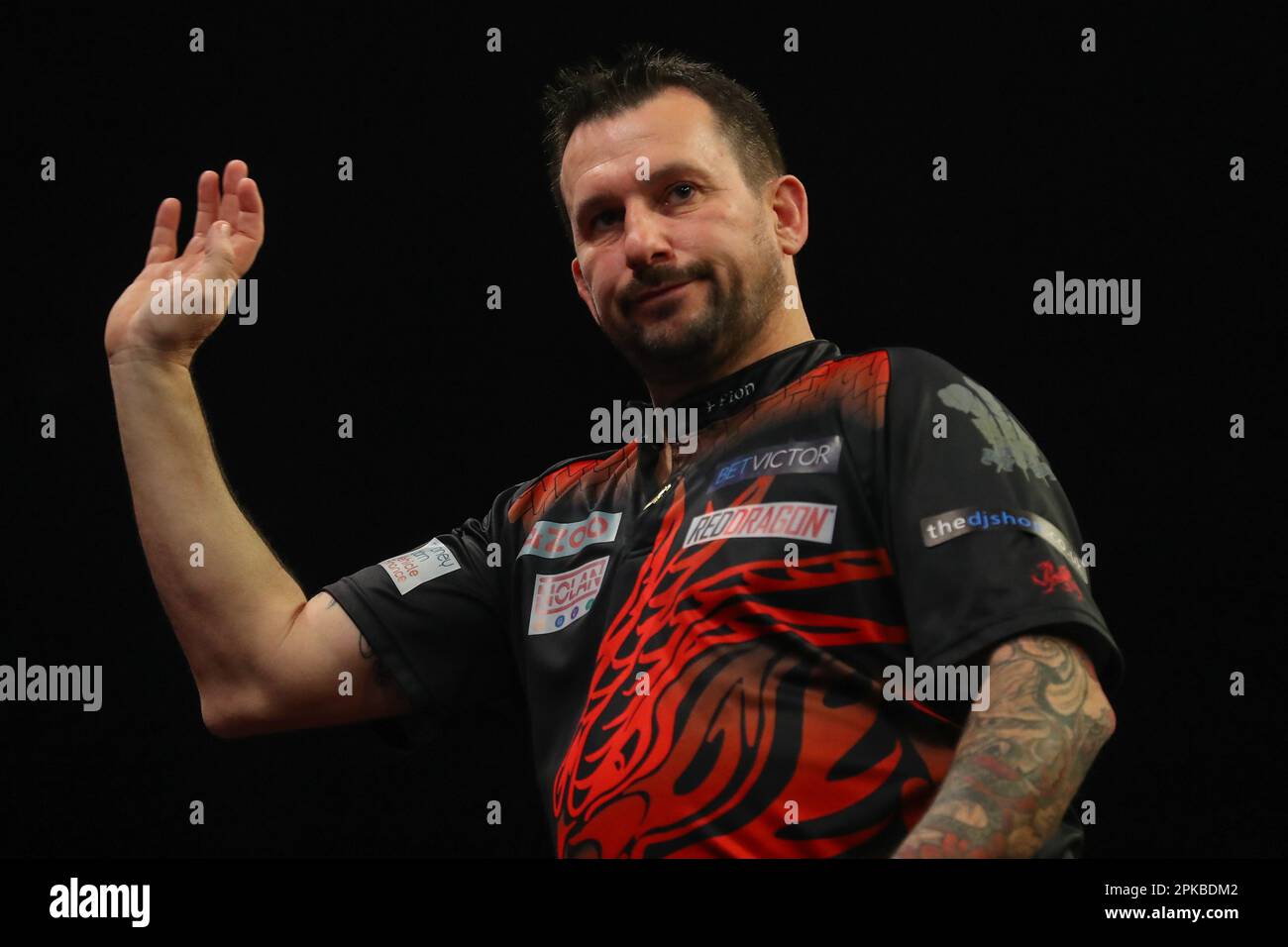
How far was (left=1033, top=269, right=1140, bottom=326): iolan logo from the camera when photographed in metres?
2.33

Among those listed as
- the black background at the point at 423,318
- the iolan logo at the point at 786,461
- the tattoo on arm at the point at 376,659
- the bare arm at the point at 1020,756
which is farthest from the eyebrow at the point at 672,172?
the black background at the point at 423,318

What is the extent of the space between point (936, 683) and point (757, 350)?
0.51 meters

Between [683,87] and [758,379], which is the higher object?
[683,87]

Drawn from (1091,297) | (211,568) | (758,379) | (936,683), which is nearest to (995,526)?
(936,683)

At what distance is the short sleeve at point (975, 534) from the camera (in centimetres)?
106

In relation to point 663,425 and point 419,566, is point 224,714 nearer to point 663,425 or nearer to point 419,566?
point 419,566

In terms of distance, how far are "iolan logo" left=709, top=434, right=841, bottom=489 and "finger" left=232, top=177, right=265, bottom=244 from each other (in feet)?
2.06

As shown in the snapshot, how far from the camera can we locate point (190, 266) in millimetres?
1524

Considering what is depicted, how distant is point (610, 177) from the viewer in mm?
1479

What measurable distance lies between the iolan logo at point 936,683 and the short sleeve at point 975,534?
0.01 meters

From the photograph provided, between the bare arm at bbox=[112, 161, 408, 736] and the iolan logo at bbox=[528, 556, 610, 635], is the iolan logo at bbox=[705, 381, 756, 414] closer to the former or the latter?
the iolan logo at bbox=[528, 556, 610, 635]

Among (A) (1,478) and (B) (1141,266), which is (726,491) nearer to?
(B) (1141,266)

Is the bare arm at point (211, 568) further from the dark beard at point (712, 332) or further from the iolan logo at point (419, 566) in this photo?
the dark beard at point (712, 332)

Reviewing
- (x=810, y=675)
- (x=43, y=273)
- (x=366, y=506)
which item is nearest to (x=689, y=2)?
(x=366, y=506)
